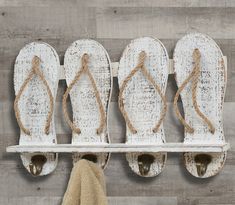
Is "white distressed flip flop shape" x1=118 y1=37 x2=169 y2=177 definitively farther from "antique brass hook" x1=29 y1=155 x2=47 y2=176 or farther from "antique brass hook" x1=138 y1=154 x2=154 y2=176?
"antique brass hook" x1=29 y1=155 x2=47 y2=176

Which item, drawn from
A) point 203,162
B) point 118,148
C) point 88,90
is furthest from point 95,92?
point 203,162

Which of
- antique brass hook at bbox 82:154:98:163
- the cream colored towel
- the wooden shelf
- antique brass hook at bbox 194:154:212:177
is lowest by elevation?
the cream colored towel

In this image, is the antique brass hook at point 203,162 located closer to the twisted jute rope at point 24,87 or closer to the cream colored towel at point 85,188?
the cream colored towel at point 85,188

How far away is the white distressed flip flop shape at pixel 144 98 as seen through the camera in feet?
3.94

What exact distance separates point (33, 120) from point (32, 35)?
0.17m

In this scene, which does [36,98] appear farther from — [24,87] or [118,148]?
[118,148]

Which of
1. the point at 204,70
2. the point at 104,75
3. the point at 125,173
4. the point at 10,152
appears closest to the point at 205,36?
the point at 204,70

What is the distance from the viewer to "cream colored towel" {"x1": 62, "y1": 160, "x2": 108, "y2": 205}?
3.59 ft

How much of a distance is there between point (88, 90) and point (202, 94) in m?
0.23

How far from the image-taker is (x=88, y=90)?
122 centimetres

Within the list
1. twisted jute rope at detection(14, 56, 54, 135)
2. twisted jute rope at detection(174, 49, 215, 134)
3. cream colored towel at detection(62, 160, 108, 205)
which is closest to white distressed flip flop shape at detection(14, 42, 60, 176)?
twisted jute rope at detection(14, 56, 54, 135)

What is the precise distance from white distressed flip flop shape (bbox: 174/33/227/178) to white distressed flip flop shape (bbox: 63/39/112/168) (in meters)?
0.15

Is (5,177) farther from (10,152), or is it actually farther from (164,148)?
(164,148)

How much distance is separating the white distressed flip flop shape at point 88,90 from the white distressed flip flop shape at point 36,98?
38mm
